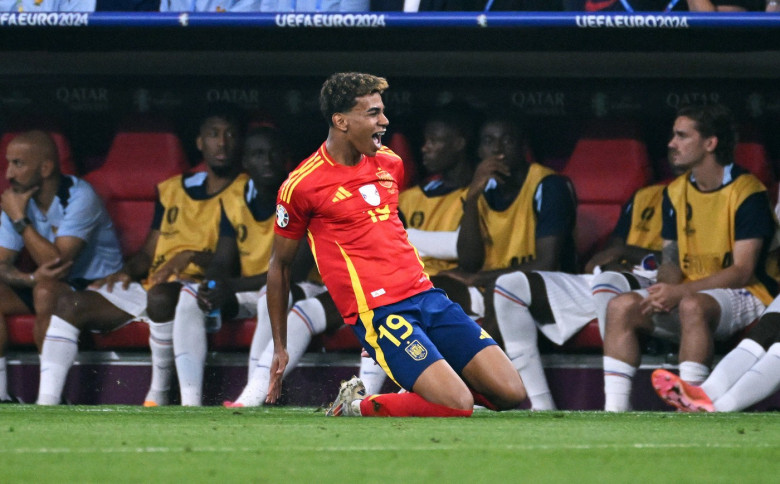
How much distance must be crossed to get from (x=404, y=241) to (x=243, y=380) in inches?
91.8

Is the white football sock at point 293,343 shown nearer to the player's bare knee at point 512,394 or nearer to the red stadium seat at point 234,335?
the red stadium seat at point 234,335

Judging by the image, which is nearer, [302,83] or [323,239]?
[323,239]

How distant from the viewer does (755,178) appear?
6742mm

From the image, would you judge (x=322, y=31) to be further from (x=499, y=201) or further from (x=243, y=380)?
(x=243, y=380)

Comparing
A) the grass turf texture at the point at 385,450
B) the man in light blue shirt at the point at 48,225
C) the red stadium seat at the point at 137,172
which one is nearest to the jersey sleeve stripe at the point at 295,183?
the grass turf texture at the point at 385,450

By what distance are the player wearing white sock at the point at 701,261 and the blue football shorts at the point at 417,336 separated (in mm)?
1435

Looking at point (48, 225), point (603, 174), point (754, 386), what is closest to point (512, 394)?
point (754, 386)

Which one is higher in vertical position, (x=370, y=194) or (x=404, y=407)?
(x=370, y=194)

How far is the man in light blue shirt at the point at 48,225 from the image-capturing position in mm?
7543

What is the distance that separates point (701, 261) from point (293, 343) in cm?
219

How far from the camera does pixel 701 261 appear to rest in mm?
6801

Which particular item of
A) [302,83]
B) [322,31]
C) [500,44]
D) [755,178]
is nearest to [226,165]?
[302,83]

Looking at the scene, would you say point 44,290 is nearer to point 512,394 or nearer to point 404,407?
point 404,407

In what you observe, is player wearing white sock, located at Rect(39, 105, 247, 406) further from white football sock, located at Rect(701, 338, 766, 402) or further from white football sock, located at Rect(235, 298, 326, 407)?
white football sock, located at Rect(701, 338, 766, 402)
